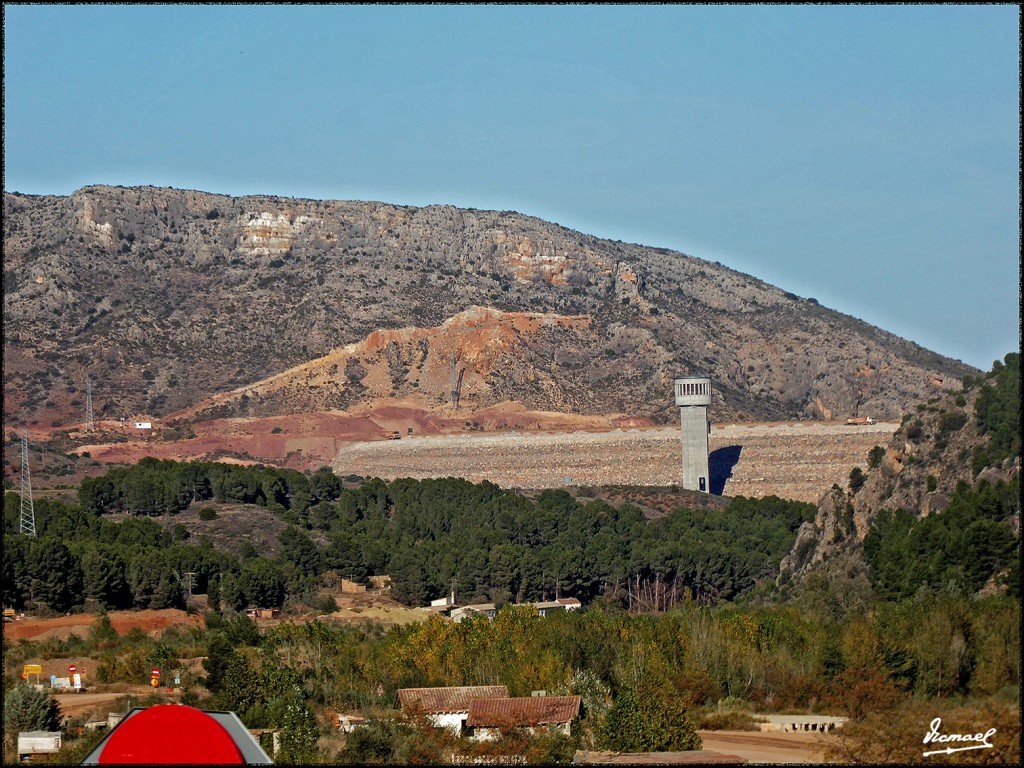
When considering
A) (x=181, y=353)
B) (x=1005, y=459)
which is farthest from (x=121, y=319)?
(x=1005, y=459)

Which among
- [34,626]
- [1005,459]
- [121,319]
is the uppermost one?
[121,319]

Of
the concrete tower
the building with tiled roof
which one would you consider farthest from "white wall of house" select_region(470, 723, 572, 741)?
the concrete tower

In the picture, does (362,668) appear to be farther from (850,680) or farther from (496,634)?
(850,680)

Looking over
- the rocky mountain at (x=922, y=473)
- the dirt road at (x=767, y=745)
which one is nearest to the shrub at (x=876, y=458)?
the rocky mountain at (x=922, y=473)

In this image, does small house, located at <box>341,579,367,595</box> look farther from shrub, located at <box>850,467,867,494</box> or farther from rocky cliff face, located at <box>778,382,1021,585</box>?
shrub, located at <box>850,467,867,494</box>

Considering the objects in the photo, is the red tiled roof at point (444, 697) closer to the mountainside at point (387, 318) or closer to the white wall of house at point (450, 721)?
the white wall of house at point (450, 721)

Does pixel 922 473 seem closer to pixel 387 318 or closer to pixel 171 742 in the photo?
pixel 171 742

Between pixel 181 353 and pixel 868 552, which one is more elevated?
pixel 181 353
